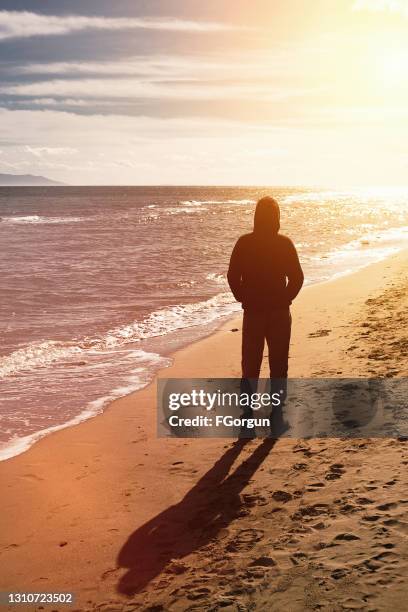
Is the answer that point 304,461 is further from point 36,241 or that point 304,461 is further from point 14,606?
point 36,241

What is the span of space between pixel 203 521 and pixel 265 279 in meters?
2.30

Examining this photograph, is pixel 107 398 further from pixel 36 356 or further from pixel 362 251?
pixel 362 251

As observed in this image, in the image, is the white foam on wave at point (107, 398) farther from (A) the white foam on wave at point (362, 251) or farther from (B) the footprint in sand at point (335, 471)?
(A) the white foam on wave at point (362, 251)

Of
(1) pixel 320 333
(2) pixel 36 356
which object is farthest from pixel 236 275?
(2) pixel 36 356

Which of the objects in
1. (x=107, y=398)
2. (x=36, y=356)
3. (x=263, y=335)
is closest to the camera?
(x=263, y=335)

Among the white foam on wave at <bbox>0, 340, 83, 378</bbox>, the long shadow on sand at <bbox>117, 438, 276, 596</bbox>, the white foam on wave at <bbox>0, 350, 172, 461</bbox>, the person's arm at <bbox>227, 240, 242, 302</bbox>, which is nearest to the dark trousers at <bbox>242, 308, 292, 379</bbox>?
the person's arm at <bbox>227, 240, 242, 302</bbox>

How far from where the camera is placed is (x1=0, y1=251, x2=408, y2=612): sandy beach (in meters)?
3.28

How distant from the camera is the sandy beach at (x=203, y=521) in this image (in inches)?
129

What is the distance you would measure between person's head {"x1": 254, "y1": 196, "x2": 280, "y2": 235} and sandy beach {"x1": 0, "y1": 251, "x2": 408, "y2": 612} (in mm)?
1971

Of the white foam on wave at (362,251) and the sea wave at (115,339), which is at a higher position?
the white foam on wave at (362,251)

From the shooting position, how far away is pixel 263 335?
568cm

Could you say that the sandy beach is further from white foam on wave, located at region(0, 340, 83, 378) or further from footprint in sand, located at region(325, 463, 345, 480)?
white foam on wave, located at region(0, 340, 83, 378)

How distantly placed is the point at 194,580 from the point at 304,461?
172 cm

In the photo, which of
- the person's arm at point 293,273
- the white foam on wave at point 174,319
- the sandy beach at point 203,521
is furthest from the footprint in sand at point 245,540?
the white foam on wave at point 174,319
